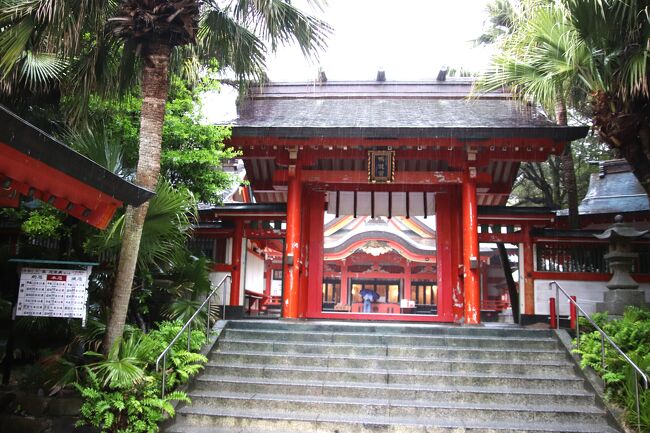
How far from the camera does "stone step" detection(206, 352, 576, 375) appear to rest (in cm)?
773

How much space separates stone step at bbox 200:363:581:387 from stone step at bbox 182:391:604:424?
19.6 inches

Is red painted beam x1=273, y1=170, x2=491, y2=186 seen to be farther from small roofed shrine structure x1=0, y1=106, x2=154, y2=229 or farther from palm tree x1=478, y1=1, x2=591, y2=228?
small roofed shrine structure x1=0, y1=106, x2=154, y2=229

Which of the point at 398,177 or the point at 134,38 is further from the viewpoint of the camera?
the point at 398,177

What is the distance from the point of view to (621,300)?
934cm

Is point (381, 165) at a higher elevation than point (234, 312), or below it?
higher

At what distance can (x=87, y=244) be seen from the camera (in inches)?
275

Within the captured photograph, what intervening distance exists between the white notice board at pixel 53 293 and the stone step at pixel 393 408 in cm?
199

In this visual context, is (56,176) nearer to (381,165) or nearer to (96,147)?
(96,147)

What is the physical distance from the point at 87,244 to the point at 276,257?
15.6 m

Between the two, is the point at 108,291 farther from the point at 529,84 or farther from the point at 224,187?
the point at 529,84

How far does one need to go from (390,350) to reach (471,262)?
2.95m

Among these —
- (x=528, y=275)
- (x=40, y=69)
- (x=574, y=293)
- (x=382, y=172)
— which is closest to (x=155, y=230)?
(x=40, y=69)

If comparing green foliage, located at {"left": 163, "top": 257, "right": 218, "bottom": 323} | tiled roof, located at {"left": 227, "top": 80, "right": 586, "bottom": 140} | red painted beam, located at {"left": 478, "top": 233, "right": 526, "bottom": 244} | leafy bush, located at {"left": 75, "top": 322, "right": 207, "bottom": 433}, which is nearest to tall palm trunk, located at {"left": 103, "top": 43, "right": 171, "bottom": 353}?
leafy bush, located at {"left": 75, "top": 322, "right": 207, "bottom": 433}

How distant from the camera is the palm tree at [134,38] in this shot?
20.9 ft
